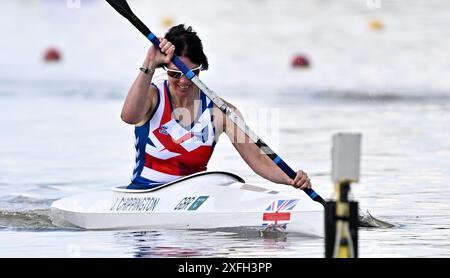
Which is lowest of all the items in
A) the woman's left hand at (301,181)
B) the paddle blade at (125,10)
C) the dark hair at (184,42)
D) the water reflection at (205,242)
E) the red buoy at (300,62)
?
Result: the water reflection at (205,242)

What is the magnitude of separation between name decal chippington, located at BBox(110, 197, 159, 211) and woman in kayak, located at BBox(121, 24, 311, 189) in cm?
15

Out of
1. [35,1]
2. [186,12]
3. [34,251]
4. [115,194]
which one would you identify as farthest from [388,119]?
[35,1]

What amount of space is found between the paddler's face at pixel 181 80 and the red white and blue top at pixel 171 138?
0.28ft

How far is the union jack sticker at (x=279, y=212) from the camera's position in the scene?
36.2 ft

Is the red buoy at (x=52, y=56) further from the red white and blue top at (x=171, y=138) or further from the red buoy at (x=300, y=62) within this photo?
the red white and blue top at (x=171, y=138)

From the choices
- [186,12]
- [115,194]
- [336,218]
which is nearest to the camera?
[336,218]

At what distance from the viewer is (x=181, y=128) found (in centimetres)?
1152

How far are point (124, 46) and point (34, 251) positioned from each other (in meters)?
22.8

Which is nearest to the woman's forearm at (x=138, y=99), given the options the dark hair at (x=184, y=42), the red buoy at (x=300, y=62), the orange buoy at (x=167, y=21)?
the dark hair at (x=184, y=42)

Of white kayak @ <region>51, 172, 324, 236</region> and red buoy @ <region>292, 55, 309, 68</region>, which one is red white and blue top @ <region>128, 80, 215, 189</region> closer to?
white kayak @ <region>51, 172, 324, 236</region>

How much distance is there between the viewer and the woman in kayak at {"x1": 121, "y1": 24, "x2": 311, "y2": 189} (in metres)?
11.3

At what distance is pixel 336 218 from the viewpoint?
816cm

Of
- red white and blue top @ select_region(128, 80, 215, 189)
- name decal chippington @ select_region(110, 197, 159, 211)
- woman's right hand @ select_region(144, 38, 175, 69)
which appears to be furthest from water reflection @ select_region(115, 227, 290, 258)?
woman's right hand @ select_region(144, 38, 175, 69)
